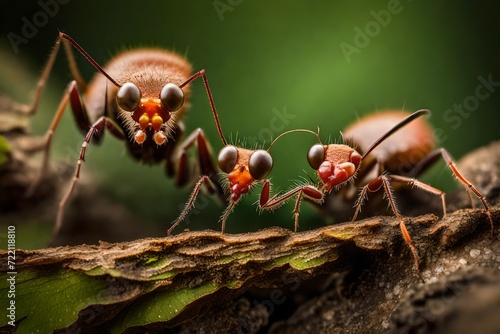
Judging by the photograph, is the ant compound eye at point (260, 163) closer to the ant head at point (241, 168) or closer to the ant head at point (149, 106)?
the ant head at point (241, 168)

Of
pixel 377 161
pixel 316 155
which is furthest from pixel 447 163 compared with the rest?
pixel 316 155

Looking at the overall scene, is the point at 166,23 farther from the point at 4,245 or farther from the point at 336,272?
the point at 336,272

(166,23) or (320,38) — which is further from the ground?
(166,23)

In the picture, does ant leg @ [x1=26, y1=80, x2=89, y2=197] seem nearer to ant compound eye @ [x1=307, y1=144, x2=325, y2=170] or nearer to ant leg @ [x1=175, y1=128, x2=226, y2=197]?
ant leg @ [x1=175, y1=128, x2=226, y2=197]

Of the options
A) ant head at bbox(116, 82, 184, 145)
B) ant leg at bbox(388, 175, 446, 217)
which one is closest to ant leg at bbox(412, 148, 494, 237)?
ant leg at bbox(388, 175, 446, 217)

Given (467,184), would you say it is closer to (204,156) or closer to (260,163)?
(260,163)

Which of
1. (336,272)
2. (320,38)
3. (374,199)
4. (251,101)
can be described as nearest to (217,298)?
(336,272)
